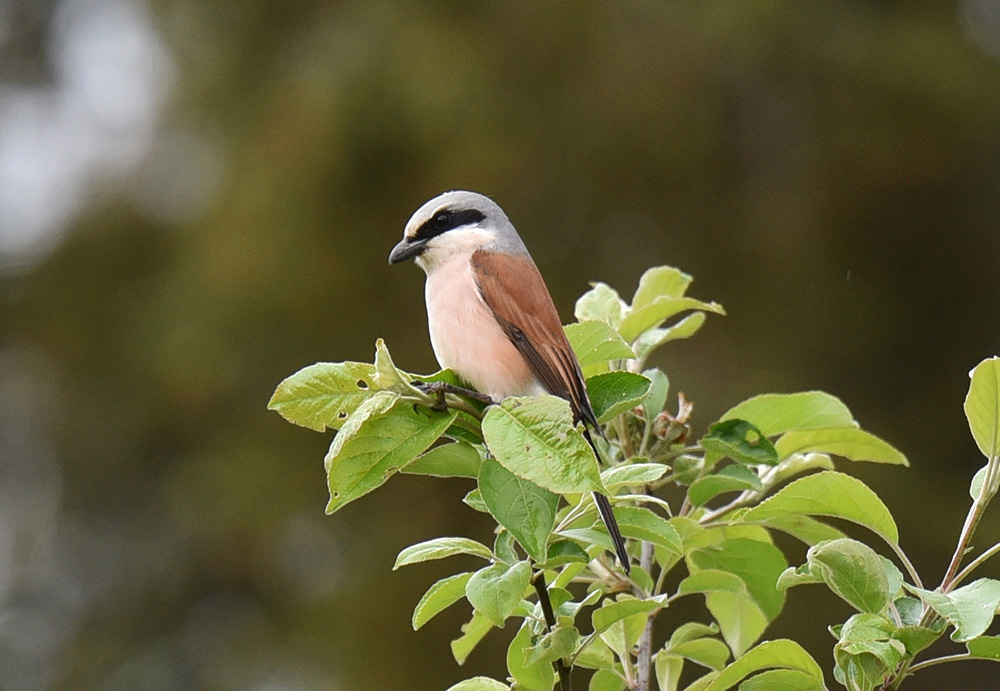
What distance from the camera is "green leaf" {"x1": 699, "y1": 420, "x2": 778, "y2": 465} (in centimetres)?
179

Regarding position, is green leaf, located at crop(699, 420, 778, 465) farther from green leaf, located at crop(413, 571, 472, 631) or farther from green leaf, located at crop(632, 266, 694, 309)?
green leaf, located at crop(413, 571, 472, 631)

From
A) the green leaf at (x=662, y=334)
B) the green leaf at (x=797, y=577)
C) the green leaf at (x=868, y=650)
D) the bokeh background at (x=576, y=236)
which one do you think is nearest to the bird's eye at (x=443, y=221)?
the green leaf at (x=662, y=334)

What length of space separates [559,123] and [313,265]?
7.74ft

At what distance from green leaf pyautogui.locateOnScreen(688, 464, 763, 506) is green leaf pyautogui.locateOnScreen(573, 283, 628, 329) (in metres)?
0.35

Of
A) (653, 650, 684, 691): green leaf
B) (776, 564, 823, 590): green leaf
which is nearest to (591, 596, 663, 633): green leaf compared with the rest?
(776, 564, 823, 590): green leaf

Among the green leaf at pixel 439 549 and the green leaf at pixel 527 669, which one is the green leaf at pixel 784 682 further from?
the green leaf at pixel 439 549

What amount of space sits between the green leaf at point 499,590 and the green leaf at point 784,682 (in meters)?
0.35

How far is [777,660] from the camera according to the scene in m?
1.53

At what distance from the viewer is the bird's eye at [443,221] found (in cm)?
256

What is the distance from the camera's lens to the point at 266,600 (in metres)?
9.84

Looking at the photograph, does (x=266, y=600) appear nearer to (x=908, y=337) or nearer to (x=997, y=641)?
(x=908, y=337)

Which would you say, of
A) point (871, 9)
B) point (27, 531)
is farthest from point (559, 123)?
point (27, 531)

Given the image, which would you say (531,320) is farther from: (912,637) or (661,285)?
(912,637)

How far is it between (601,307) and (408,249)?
1.98ft
